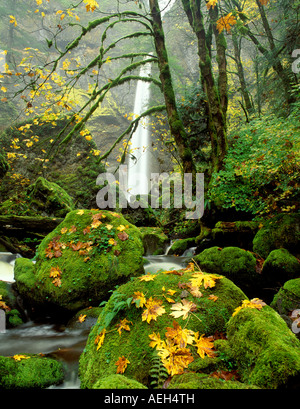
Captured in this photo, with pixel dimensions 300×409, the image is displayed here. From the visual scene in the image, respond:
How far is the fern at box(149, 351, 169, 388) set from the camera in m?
1.67

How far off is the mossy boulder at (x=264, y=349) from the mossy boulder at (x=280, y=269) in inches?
114

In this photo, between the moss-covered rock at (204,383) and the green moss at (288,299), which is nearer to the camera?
the moss-covered rock at (204,383)

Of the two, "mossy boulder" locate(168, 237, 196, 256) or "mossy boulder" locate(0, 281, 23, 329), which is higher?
"mossy boulder" locate(168, 237, 196, 256)

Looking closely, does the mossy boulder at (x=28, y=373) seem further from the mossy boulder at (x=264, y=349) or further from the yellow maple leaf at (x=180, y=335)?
the mossy boulder at (x=264, y=349)

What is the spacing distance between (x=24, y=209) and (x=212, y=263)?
7024mm

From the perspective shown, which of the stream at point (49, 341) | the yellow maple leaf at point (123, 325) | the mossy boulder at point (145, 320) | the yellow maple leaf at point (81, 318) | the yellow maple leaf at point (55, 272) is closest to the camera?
the mossy boulder at point (145, 320)

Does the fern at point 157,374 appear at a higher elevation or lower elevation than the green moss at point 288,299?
higher

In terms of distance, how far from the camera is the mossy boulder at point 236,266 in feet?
15.8

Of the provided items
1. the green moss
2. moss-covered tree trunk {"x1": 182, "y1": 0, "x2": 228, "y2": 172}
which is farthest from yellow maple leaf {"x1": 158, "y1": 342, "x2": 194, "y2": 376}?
moss-covered tree trunk {"x1": 182, "y1": 0, "x2": 228, "y2": 172}

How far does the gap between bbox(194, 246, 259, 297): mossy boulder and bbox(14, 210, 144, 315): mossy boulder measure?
174 cm

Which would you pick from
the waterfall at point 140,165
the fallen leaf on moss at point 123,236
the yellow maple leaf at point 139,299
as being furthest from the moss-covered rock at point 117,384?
the waterfall at point 140,165

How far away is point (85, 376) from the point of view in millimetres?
2164

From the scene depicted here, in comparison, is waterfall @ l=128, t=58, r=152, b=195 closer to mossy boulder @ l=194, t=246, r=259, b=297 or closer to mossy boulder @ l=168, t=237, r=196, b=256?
mossy boulder @ l=168, t=237, r=196, b=256

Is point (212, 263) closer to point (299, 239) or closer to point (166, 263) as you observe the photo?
point (299, 239)
